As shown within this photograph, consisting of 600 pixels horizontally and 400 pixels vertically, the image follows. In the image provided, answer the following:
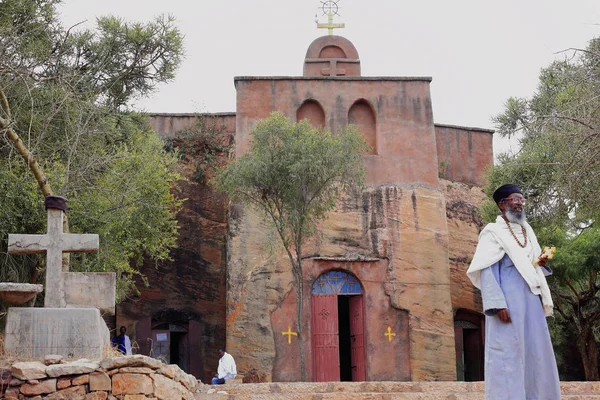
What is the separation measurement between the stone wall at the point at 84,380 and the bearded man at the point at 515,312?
3.74 metres

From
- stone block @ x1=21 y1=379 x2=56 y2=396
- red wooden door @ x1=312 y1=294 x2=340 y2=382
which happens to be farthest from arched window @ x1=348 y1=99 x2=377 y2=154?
stone block @ x1=21 y1=379 x2=56 y2=396

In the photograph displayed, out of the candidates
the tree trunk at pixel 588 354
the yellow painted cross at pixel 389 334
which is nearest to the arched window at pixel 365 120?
the yellow painted cross at pixel 389 334

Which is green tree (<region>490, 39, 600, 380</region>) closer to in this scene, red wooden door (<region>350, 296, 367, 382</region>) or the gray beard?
the gray beard

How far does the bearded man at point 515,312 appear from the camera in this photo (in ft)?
25.8

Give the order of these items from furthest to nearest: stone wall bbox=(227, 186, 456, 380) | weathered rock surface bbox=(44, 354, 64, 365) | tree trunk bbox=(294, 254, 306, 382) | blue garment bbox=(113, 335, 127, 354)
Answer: stone wall bbox=(227, 186, 456, 380) < tree trunk bbox=(294, 254, 306, 382) < blue garment bbox=(113, 335, 127, 354) < weathered rock surface bbox=(44, 354, 64, 365)

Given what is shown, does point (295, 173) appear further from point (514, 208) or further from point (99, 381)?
point (514, 208)

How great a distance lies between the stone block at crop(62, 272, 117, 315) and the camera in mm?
11047

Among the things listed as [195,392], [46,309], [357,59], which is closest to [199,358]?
[357,59]

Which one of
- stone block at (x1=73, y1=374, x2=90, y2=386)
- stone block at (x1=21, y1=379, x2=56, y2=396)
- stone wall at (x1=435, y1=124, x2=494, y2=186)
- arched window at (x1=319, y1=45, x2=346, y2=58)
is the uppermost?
arched window at (x1=319, y1=45, x2=346, y2=58)

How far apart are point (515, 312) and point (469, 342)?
67.3 feet

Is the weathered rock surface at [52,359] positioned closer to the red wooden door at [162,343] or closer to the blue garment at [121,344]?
the blue garment at [121,344]

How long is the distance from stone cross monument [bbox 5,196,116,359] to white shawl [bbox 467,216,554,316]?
4.62 meters

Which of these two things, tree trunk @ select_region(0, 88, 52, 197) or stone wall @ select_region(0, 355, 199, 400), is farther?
tree trunk @ select_region(0, 88, 52, 197)

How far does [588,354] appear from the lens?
24.3 m
